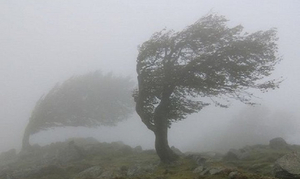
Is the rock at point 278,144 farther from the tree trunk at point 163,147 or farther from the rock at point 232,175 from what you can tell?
the rock at point 232,175

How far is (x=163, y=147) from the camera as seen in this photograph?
21375 millimetres

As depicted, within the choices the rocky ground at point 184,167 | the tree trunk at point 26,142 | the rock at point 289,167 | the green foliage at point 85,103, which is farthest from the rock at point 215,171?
the tree trunk at point 26,142

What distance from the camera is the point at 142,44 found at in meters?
22.9

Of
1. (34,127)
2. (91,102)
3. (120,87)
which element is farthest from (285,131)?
(34,127)

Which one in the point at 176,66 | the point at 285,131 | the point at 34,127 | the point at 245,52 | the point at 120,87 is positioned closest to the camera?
the point at 245,52

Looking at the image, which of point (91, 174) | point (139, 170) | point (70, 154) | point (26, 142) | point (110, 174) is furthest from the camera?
point (26, 142)

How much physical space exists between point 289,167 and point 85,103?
3973cm

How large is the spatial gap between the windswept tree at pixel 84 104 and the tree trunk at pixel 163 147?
27.3 meters

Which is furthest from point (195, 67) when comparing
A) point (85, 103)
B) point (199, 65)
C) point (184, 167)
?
point (85, 103)

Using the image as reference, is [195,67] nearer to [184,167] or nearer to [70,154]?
[184,167]

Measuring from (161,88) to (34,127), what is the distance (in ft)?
113

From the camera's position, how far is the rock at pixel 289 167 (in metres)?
11.6

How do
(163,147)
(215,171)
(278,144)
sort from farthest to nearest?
(278,144) → (163,147) → (215,171)

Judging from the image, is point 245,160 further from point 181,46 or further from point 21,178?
point 21,178
